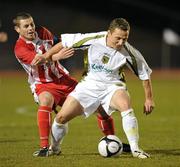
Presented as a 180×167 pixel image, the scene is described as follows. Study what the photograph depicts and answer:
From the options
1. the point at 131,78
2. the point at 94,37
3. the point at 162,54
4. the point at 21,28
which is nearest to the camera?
the point at 94,37

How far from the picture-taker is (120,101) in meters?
8.70

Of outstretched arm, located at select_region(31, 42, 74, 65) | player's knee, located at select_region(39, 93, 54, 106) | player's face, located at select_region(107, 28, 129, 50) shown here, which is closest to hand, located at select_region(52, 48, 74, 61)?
outstretched arm, located at select_region(31, 42, 74, 65)

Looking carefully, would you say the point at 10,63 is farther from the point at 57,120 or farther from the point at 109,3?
the point at 57,120

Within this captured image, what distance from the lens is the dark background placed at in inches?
1591

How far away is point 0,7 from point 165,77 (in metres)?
11.4

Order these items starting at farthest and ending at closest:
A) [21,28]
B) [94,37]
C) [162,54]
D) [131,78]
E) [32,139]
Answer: [162,54]
[131,78]
[32,139]
[21,28]
[94,37]

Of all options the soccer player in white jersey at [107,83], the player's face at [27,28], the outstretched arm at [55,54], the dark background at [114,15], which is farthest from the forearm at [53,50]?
the dark background at [114,15]

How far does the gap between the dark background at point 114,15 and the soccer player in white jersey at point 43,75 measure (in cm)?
2924

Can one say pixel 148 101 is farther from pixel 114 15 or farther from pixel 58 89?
pixel 114 15

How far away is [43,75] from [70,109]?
3.53 ft

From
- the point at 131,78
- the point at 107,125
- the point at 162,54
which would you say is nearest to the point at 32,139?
the point at 107,125

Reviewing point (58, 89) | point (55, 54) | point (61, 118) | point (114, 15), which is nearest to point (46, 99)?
point (58, 89)

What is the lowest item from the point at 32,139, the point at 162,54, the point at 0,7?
the point at 32,139

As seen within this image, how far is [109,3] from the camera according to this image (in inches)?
1688
